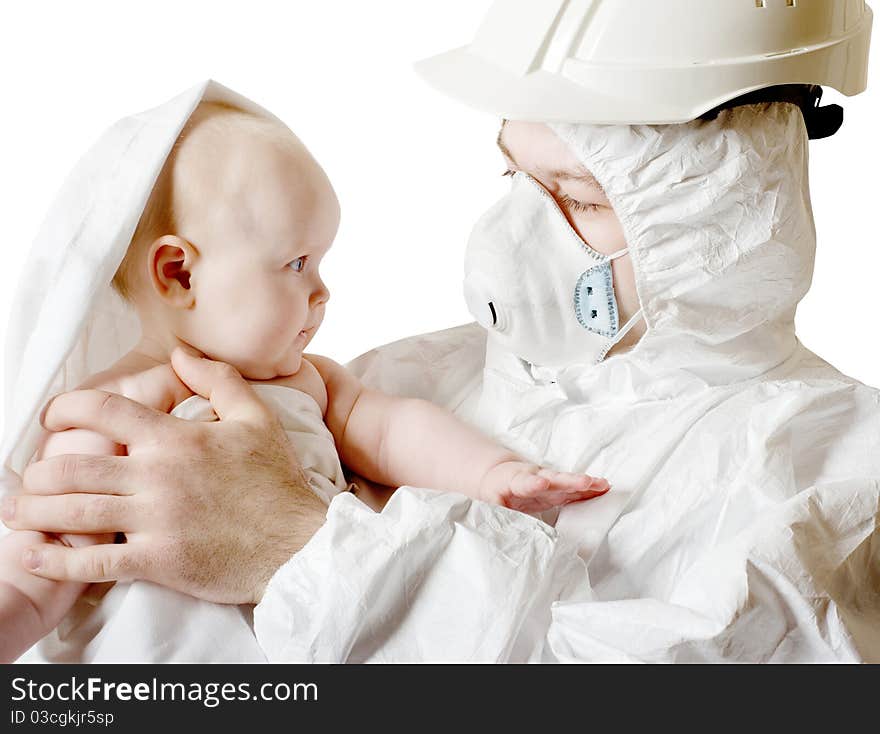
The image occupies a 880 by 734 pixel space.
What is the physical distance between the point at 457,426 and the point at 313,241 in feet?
1.27

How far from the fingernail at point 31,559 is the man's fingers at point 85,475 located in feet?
0.29

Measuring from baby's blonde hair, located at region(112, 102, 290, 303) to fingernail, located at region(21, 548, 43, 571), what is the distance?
0.47 meters

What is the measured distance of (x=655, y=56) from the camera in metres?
2.04

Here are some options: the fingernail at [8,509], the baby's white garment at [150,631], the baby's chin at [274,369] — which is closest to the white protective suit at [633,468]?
the baby's white garment at [150,631]

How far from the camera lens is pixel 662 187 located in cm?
204

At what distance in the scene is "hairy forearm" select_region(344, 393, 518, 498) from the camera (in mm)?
2176

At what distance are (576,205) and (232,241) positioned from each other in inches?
21.3

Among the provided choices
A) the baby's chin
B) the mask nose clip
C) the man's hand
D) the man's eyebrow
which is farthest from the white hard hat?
the man's hand

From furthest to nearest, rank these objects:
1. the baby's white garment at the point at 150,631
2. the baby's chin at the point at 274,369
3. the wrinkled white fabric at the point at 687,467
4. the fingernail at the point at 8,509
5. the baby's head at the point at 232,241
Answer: the baby's chin at the point at 274,369 < the baby's head at the point at 232,241 < the fingernail at the point at 8,509 < the baby's white garment at the point at 150,631 < the wrinkled white fabric at the point at 687,467

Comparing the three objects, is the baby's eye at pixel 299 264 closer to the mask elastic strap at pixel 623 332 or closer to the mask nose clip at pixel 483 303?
the mask nose clip at pixel 483 303

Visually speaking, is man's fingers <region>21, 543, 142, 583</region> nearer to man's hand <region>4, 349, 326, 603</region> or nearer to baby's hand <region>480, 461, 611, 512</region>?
man's hand <region>4, 349, 326, 603</region>

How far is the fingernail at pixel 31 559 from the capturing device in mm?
1907
